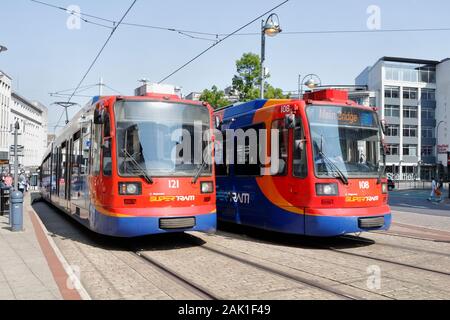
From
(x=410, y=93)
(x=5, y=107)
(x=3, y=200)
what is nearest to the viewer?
(x=3, y=200)

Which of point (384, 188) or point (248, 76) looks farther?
point (248, 76)

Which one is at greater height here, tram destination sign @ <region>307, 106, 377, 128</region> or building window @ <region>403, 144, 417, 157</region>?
building window @ <region>403, 144, 417, 157</region>

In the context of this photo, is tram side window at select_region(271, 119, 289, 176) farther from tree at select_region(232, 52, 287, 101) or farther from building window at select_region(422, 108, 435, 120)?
building window at select_region(422, 108, 435, 120)

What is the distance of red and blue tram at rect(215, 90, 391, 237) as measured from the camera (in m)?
9.26

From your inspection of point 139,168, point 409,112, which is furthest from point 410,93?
A: point 139,168

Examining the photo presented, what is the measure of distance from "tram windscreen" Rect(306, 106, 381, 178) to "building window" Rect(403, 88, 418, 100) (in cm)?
Answer: 6838

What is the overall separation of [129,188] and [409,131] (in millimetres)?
72867

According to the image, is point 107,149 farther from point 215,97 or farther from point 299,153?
point 215,97

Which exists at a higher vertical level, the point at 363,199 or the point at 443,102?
the point at 443,102

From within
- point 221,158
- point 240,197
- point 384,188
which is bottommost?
point 240,197

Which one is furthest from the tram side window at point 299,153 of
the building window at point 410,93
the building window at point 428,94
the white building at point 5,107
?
the white building at point 5,107

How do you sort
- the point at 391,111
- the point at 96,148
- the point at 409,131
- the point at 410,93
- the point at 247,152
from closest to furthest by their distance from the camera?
the point at 96,148 → the point at 247,152 → the point at 391,111 → the point at 410,93 → the point at 409,131

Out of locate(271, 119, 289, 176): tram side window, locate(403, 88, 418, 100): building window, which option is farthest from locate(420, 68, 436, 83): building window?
locate(271, 119, 289, 176): tram side window

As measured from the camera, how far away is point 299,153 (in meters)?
9.44
